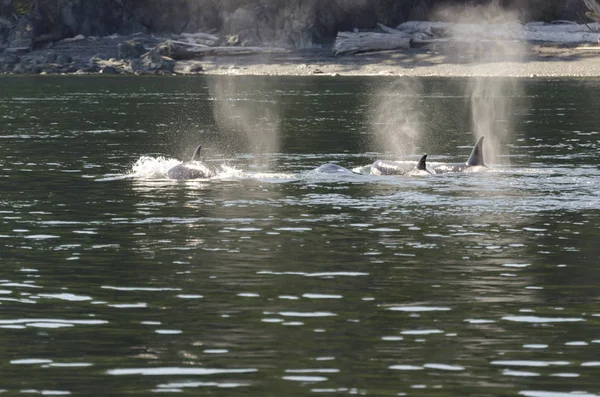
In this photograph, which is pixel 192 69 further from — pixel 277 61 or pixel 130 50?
pixel 277 61

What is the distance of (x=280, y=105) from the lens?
251 ft

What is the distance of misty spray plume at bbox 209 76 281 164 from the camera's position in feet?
170

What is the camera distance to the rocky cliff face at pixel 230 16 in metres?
126

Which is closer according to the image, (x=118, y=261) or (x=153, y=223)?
(x=118, y=261)

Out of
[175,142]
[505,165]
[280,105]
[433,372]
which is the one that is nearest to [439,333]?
[433,372]

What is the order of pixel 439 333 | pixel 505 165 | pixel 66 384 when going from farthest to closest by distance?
pixel 505 165
pixel 439 333
pixel 66 384

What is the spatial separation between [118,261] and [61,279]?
1841 mm

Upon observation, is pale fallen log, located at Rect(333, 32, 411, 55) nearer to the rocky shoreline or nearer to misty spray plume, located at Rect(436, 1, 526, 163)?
the rocky shoreline

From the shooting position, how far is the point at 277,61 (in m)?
122

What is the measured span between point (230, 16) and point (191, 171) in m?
Result: 92.6

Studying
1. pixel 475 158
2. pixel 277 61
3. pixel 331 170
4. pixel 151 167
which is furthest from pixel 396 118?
pixel 277 61

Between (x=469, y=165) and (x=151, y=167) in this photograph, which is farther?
(x=151, y=167)

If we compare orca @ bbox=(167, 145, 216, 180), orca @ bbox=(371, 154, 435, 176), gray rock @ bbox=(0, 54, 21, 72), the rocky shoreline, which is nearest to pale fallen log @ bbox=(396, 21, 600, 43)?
the rocky shoreline

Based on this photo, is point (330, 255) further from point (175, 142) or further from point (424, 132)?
point (424, 132)
